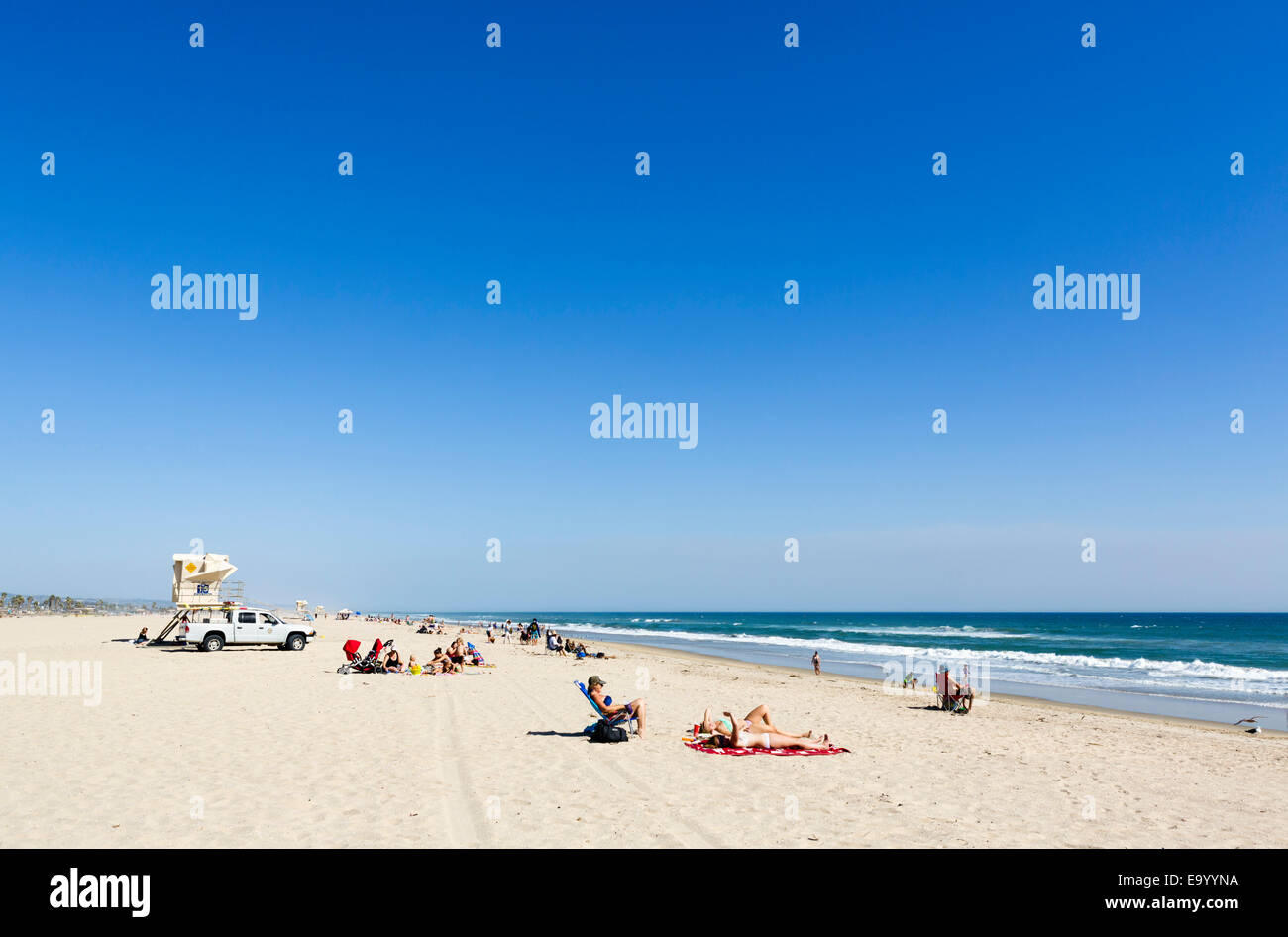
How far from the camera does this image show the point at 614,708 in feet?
40.5

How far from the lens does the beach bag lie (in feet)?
39.0

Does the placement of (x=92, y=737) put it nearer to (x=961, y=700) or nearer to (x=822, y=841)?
(x=822, y=841)

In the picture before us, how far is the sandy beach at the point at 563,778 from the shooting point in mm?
6871

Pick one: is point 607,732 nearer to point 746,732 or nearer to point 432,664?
point 746,732

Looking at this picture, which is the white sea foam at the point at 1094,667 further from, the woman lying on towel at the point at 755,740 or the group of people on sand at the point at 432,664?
the woman lying on towel at the point at 755,740

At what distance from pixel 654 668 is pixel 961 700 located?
15981 mm

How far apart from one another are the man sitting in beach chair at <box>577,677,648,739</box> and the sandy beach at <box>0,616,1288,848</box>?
58cm

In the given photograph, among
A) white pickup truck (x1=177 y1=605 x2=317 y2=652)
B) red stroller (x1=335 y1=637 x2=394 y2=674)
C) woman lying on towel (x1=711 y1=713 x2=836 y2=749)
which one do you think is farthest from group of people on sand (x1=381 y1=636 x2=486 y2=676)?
woman lying on towel (x1=711 y1=713 x2=836 y2=749)

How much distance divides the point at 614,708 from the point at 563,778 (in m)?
3.22

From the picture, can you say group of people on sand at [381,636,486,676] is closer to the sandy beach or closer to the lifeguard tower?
the sandy beach

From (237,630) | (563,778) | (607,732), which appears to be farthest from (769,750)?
(237,630)

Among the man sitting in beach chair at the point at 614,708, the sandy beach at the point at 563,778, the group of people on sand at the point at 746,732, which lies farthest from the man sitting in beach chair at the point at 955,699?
the man sitting in beach chair at the point at 614,708
